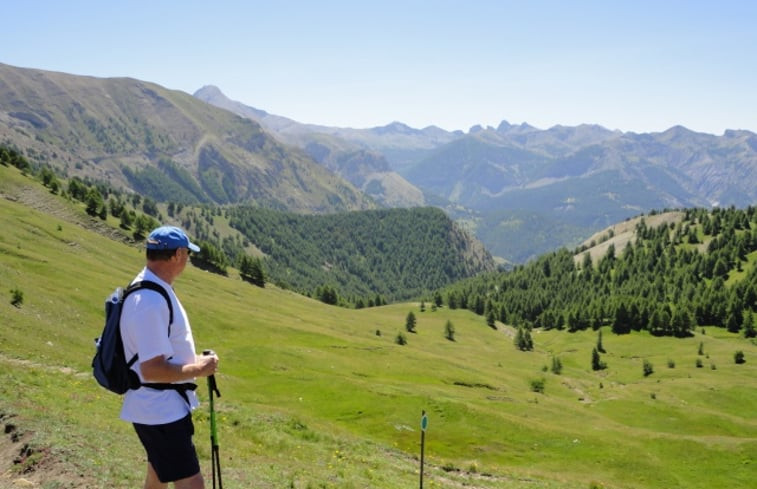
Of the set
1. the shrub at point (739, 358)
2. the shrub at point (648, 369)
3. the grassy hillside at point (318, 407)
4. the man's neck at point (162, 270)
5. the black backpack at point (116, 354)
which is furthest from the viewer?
the shrub at point (739, 358)

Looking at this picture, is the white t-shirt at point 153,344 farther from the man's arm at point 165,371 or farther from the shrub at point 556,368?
the shrub at point 556,368

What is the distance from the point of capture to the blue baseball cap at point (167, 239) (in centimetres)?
1044

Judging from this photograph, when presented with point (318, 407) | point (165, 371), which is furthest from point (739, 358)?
point (165, 371)

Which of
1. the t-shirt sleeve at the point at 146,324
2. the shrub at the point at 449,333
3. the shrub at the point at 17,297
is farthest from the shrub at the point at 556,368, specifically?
the t-shirt sleeve at the point at 146,324

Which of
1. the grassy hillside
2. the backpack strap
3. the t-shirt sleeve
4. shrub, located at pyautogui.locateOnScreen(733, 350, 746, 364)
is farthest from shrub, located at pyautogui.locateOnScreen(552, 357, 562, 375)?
the t-shirt sleeve

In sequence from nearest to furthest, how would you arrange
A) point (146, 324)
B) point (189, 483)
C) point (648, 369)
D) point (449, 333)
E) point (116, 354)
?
point (146, 324) → point (116, 354) → point (189, 483) → point (648, 369) → point (449, 333)

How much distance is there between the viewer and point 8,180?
456 ft

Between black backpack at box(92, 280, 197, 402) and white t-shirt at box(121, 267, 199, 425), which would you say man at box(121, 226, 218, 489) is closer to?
white t-shirt at box(121, 267, 199, 425)

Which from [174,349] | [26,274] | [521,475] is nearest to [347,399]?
[521,475]

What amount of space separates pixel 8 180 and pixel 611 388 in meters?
157

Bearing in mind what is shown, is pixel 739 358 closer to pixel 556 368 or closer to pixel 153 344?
pixel 556 368

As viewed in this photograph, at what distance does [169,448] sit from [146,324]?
2462mm

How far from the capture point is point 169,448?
10.1m

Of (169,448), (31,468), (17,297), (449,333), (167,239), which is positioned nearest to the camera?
(169,448)
